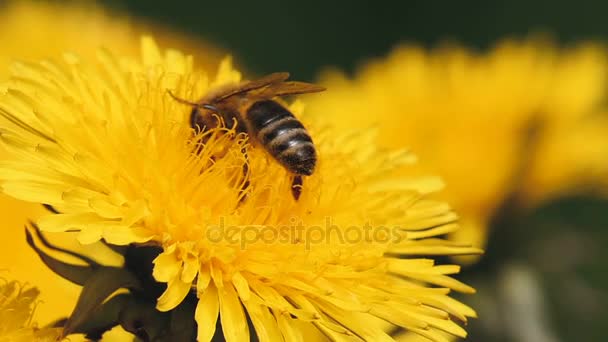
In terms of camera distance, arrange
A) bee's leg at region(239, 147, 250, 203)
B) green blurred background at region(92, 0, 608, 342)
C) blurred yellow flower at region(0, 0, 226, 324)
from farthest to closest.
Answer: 1. green blurred background at region(92, 0, 608, 342)
2. blurred yellow flower at region(0, 0, 226, 324)
3. bee's leg at region(239, 147, 250, 203)

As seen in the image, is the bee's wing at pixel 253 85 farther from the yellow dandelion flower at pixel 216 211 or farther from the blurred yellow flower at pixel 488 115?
the blurred yellow flower at pixel 488 115

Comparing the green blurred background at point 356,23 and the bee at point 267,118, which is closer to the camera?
the bee at point 267,118

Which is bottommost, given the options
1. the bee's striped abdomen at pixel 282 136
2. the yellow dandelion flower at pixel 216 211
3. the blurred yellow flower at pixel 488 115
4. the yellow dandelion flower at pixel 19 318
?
the yellow dandelion flower at pixel 19 318

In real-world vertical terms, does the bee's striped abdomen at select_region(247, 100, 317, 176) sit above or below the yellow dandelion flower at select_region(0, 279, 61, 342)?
above

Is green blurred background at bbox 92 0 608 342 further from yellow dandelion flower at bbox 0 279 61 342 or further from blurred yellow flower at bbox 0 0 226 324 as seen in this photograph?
yellow dandelion flower at bbox 0 279 61 342

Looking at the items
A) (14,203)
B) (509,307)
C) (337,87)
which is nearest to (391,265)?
(509,307)
